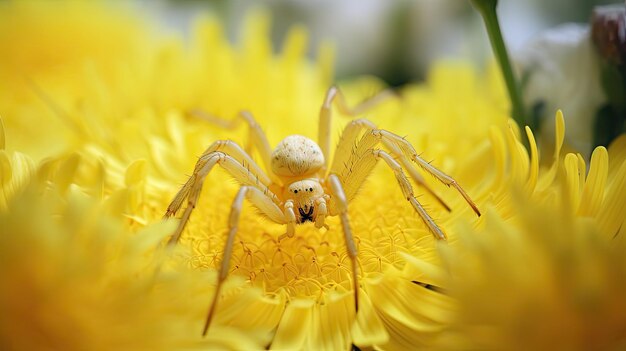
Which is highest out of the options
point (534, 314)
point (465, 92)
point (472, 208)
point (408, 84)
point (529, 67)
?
point (408, 84)

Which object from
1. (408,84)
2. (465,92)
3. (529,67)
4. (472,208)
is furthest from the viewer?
(408,84)

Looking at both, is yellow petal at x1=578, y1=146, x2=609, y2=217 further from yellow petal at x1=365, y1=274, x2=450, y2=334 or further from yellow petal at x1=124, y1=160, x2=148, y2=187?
yellow petal at x1=124, y1=160, x2=148, y2=187

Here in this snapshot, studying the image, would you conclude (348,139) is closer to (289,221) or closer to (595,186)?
(289,221)

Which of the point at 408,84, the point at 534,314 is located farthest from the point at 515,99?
the point at 408,84

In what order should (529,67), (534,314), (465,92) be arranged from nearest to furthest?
(534,314)
(529,67)
(465,92)

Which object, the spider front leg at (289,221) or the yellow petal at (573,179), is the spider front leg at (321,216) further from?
the yellow petal at (573,179)

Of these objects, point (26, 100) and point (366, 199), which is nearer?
point (366, 199)

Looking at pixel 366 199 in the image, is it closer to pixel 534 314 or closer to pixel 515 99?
pixel 515 99
